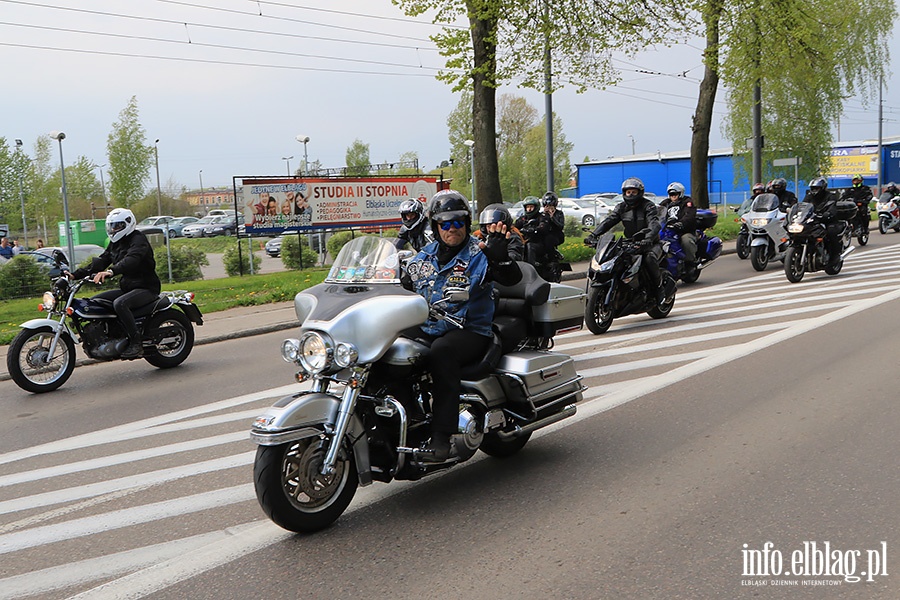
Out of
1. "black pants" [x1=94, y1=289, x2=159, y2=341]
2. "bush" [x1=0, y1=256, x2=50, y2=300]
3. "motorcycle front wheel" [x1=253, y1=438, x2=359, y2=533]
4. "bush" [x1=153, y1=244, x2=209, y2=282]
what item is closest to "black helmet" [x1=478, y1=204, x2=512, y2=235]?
"motorcycle front wheel" [x1=253, y1=438, x2=359, y2=533]

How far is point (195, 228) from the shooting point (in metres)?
55.1

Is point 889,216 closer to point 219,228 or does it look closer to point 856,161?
point 856,161

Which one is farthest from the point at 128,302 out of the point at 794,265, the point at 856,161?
the point at 856,161

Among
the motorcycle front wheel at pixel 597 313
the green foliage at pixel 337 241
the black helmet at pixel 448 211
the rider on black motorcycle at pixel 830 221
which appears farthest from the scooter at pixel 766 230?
the black helmet at pixel 448 211

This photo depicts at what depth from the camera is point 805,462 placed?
18.0ft

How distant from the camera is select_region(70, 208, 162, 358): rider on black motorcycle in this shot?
9516 mm

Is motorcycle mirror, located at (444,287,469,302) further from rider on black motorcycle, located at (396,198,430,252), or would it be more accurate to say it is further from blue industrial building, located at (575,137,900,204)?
blue industrial building, located at (575,137,900,204)

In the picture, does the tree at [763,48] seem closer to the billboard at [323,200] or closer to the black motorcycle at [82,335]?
the billboard at [323,200]

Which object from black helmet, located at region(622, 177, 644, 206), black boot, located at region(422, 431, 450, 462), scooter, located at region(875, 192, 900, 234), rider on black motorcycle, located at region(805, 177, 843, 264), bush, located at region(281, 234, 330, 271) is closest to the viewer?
black boot, located at region(422, 431, 450, 462)

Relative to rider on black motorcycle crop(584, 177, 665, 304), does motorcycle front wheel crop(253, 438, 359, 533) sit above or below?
below

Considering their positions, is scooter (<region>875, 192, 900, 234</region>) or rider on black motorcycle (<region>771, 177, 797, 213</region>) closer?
rider on black motorcycle (<region>771, 177, 797, 213</region>)

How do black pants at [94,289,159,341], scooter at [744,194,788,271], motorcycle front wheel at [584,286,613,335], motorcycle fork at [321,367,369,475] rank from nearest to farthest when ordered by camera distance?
motorcycle fork at [321,367,369,475] → black pants at [94,289,159,341] → motorcycle front wheel at [584,286,613,335] → scooter at [744,194,788,271]

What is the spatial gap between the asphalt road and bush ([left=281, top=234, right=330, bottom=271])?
15563 millimetres

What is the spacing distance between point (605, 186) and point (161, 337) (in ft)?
199
